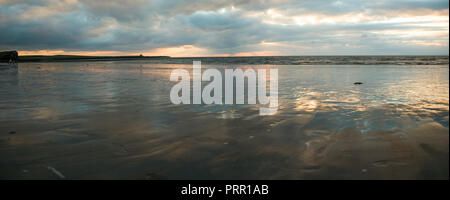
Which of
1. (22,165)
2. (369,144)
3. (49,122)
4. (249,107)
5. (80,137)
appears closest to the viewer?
(22,165)

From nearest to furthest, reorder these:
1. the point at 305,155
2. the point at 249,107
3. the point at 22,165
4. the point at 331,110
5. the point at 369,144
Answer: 1. the point at 22,165
2. the point at 305,155
3. the point at 369,144
4. the point at 331,110
5. the point at 249,107

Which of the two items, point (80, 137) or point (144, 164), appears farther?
point (80, 137)

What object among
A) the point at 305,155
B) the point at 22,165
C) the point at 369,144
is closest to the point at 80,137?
the point at 22,165

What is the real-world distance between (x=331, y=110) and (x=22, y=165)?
7.00m

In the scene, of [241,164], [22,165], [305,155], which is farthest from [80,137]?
[305,155]

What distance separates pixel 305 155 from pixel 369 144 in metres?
1.34
